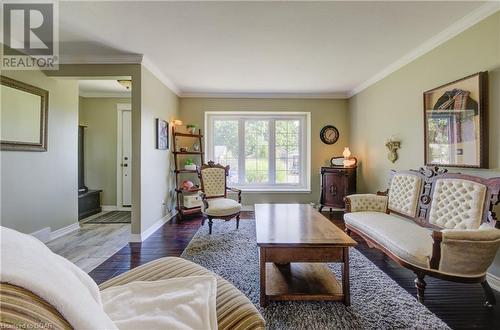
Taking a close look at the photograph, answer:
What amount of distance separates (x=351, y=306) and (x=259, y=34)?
8.86ft

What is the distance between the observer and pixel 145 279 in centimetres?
130

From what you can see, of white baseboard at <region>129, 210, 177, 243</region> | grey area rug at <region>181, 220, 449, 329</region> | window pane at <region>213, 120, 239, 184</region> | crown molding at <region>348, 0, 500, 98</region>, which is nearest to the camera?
grey area rug at <region>181, 220, 449, 329</region>

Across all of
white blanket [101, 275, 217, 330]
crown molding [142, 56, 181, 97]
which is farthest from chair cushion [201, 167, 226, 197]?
white blanket [101, 275, 217, 330]

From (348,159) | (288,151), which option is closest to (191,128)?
(288,151)

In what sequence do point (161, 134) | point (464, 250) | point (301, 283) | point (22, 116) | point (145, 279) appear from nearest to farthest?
point (145, 279)
point (464, 250)
point (301, 283)
point (22, 116)
point (161, 134)

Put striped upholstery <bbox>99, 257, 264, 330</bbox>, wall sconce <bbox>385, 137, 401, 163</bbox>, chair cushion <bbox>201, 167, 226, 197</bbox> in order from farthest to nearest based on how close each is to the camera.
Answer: chair cushion <bbox>201, 167, 226, 197</bbox>, wall sconce <bbox>385, 137, 401, 163</bbox>, striped upholstery <bbox>99, 257, 264, 330</bbox>

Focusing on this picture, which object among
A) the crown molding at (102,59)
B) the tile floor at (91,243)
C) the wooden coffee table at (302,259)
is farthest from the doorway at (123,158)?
the wooden coffee table at (302,259)

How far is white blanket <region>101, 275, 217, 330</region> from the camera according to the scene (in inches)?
35.4

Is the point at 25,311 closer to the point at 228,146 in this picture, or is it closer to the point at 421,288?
the point at 421,288

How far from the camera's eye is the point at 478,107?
2211mm

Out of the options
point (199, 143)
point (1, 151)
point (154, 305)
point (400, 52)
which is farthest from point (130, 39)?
point (400, 52)

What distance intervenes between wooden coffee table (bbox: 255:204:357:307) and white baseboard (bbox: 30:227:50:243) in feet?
9.54

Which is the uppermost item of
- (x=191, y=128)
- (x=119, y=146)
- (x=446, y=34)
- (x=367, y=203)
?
(x=446, y=34)

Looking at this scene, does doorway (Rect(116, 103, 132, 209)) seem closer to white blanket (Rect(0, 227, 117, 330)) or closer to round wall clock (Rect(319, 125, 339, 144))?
round wall clock (Rect(319, 125, 339, 144))
